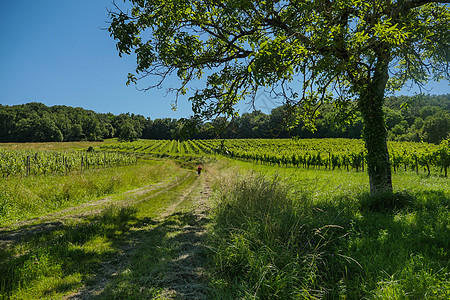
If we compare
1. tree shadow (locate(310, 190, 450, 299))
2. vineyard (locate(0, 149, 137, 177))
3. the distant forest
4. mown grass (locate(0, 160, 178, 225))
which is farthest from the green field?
vineyard (locate(0, 149, 137, 177))

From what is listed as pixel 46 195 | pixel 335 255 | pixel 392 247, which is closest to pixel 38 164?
pixel 46 195

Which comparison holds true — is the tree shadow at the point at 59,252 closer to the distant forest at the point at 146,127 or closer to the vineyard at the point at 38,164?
the distant forest at the point at 146,127

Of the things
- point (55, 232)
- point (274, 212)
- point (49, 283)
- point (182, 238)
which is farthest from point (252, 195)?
point (55, 232)

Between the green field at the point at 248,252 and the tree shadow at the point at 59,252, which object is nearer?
the green field at the point at 248,252

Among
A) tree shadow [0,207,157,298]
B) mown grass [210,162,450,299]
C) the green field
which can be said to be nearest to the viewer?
mown grass [210,162,450,299]

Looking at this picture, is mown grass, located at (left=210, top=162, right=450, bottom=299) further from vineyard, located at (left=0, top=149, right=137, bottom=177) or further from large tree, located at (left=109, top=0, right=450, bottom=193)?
vineyard, located at (left=0, top=149, right=137, bottom=177)

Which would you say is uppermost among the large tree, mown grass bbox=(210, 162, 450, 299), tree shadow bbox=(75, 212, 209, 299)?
the large tree

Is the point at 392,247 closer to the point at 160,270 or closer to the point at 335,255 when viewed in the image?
the point at 335,255

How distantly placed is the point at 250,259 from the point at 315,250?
4.03 feet

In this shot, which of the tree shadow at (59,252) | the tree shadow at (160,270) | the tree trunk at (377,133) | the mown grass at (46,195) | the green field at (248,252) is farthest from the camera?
the mown grass at (46,195)

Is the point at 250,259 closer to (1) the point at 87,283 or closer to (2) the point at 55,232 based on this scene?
(1) the point at 87,283

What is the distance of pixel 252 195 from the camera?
21.2 ft

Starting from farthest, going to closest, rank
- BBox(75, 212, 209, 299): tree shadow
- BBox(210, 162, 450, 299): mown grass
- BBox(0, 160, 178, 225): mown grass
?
BBox(0, 160, 178, 225): mown grass
BBox(75, 212, 209, 299): tree shadow
BBox(210, 162, 450, 299): mown grass

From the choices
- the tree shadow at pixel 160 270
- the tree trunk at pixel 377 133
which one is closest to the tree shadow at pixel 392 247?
the tree trunk at pixel 377 133
